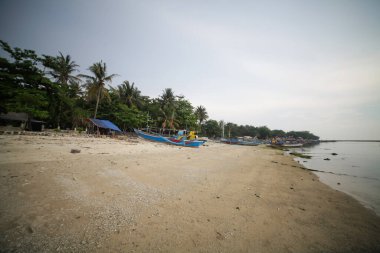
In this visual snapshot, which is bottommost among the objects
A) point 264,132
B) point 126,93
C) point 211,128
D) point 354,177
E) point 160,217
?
point 354,177

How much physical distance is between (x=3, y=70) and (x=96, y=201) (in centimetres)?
2569

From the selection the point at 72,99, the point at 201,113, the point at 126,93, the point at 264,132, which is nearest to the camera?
the point at 72,99

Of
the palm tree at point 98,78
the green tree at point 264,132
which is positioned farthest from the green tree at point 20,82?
the green tree at point 264,132

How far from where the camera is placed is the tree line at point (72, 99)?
17641 mm

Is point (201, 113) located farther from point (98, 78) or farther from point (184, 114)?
point (98, 78)

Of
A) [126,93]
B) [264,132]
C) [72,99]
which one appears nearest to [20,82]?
[72,99]

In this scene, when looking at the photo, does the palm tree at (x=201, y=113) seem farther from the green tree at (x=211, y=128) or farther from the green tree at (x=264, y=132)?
the green tree at (x=264, y=132)

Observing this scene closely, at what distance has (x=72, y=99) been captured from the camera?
92.1 ft

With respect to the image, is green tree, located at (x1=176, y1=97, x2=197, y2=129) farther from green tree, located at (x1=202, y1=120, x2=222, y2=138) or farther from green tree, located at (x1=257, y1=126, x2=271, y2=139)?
green tree, located at (x1=257, y1=126, x2=271, y2=139)

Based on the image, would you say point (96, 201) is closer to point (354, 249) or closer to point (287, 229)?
point (287, 229)

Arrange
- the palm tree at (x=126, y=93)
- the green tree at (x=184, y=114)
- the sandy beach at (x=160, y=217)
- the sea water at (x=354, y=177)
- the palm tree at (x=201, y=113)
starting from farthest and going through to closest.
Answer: the palm tree at (x=201, y=113) → the green tree at (x=184, y=114) → the palm tree at (x=126, y=93) → the sea water at (x=354, y=177) → the sandy beach at (x=160, y=217)

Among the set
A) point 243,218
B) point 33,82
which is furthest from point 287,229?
point 33,82

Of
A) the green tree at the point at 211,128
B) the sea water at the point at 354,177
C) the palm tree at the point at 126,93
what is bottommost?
the sea water at the point at 354,177

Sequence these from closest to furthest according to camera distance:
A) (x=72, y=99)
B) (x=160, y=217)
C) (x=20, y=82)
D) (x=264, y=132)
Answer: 1. (x=160, y=217)
2. (x=20, y=82)
3. (x=72, y=99)
4. (x=264, y=132)
